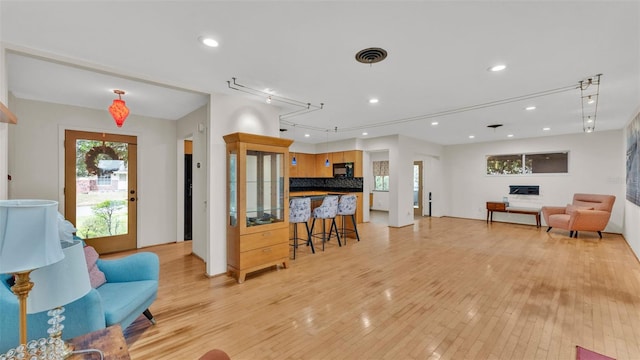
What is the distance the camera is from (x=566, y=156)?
7090mm

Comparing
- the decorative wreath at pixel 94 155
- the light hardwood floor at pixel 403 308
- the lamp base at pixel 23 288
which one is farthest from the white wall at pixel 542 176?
the lamp base at pixel 23 288

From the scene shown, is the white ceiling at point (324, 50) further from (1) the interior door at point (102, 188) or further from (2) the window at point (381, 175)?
(2) the window at point (381, 175)

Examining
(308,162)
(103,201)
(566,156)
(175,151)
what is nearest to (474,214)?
(566,156)

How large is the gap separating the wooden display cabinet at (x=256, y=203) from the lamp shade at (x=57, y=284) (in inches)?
86.6

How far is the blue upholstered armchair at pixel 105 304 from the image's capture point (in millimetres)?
1467

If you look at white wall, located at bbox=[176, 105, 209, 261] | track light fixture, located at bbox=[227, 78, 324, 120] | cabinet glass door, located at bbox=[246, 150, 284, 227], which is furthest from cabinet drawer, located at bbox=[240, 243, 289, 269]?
track light fixture, located at bbox=[227, 78, 324, 120]

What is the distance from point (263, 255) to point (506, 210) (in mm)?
7171

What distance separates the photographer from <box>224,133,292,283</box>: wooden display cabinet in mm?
3414

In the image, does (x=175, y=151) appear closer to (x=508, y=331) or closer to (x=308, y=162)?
(x=308, y=162)

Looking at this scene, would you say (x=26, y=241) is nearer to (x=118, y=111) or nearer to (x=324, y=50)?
(x=324, y=50)

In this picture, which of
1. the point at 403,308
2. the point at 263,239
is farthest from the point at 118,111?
the point at 403,308

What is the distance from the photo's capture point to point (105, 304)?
6.46 ft

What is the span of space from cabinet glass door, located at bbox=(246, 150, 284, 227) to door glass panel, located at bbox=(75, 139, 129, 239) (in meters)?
2.76

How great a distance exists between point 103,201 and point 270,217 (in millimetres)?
3089
